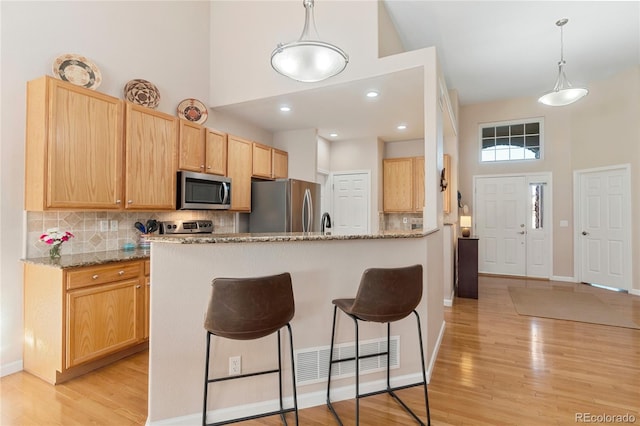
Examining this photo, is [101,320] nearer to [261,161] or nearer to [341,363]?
[341,363]

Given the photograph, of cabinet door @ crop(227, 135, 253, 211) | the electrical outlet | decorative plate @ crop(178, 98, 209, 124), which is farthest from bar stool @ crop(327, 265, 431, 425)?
decorative plate @ crop(178, 98, 209, 124)

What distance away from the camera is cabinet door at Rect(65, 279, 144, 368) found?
2.35 m

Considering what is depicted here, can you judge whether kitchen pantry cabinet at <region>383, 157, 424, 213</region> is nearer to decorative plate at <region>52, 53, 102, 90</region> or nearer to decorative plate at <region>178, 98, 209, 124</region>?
decorative plate at <region>178, 98, 209, 124</region>

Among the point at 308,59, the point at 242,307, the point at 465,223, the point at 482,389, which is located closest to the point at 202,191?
the point at 308,59

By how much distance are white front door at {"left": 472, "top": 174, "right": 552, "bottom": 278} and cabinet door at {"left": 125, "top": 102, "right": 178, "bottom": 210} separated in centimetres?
585

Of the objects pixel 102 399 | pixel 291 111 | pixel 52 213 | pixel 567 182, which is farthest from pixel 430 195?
pixel 567 182

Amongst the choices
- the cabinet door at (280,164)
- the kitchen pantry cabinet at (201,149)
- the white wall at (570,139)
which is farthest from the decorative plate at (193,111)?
the white wall at (570,139)

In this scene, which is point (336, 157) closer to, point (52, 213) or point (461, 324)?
point (461, 324)

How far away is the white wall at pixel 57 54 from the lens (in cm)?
244

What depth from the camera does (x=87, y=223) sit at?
2920mm

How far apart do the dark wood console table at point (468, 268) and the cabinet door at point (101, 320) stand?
4248 mm

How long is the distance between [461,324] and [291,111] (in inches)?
132

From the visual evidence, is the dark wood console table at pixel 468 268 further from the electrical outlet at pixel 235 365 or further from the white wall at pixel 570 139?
the electrical outlet at pixel 235 365

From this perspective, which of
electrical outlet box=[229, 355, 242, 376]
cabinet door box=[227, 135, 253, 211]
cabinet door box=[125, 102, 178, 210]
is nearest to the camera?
electrical outlet box=[229, 355, 242, 376]
